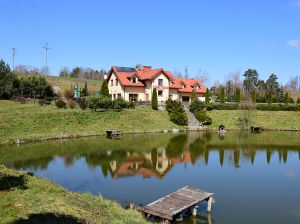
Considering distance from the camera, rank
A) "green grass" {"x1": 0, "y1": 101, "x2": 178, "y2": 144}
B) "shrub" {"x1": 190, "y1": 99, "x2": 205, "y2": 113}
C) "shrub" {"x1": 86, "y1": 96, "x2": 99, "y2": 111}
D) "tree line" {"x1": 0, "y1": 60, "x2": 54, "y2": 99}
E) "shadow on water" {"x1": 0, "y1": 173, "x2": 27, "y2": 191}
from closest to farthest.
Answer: "shadow on water" {"x1": 0, "y1": 173, "x2": 27, "y2": 191}
"green grass" {"x1": 0, "y1": 101, "x2": 178, "y2": 144}
"shrub" {"x1": 86, "y1": 96, "x2": 99, "y2": 111}
"shrub" {"x1": 190, "y1": 99, "x2": 205, "y2": 113}
"tree line" {"x1": 0, "y1": 60, "x2": 54, "y2": 99}

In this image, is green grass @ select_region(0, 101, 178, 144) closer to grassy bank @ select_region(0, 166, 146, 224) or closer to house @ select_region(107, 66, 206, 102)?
house @ select_region(107, 66, 206, 102)

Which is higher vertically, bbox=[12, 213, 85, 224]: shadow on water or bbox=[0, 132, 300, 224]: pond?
bbox=[12, 213, 85, 224]: shadow on water

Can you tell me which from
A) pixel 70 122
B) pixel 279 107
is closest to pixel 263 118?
pixel 279 107

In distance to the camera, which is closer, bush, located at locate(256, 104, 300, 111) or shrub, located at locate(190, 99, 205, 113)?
shrub, located at locate(190, 99, 205, 113)

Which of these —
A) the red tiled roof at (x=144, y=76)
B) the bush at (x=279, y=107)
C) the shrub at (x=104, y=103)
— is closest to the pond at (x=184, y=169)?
the shrub at (x=104, y=103)

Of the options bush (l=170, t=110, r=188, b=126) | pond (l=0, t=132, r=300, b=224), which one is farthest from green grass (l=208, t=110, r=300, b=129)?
pond (l=0, t=132, r=300, b=224)

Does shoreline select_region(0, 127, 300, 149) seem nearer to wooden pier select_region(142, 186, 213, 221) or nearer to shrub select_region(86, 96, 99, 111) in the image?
shrub select_region(86, 96, 99, 111)

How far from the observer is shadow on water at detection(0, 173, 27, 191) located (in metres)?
12.9

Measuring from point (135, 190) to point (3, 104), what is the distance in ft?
131

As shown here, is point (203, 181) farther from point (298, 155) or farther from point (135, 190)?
point (298, 155)

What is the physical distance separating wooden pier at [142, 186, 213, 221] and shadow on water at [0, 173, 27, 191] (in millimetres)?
5046

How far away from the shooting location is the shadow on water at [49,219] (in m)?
9.56

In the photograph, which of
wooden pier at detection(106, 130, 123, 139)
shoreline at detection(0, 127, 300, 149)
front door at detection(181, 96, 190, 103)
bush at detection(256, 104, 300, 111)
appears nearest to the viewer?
shoreline at detection(0, 127, 300, 149)

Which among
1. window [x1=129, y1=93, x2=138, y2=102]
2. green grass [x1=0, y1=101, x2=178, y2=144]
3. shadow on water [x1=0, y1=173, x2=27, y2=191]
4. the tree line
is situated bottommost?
shadow on water [x1=0, y1=173, x2=27, y2=191]
